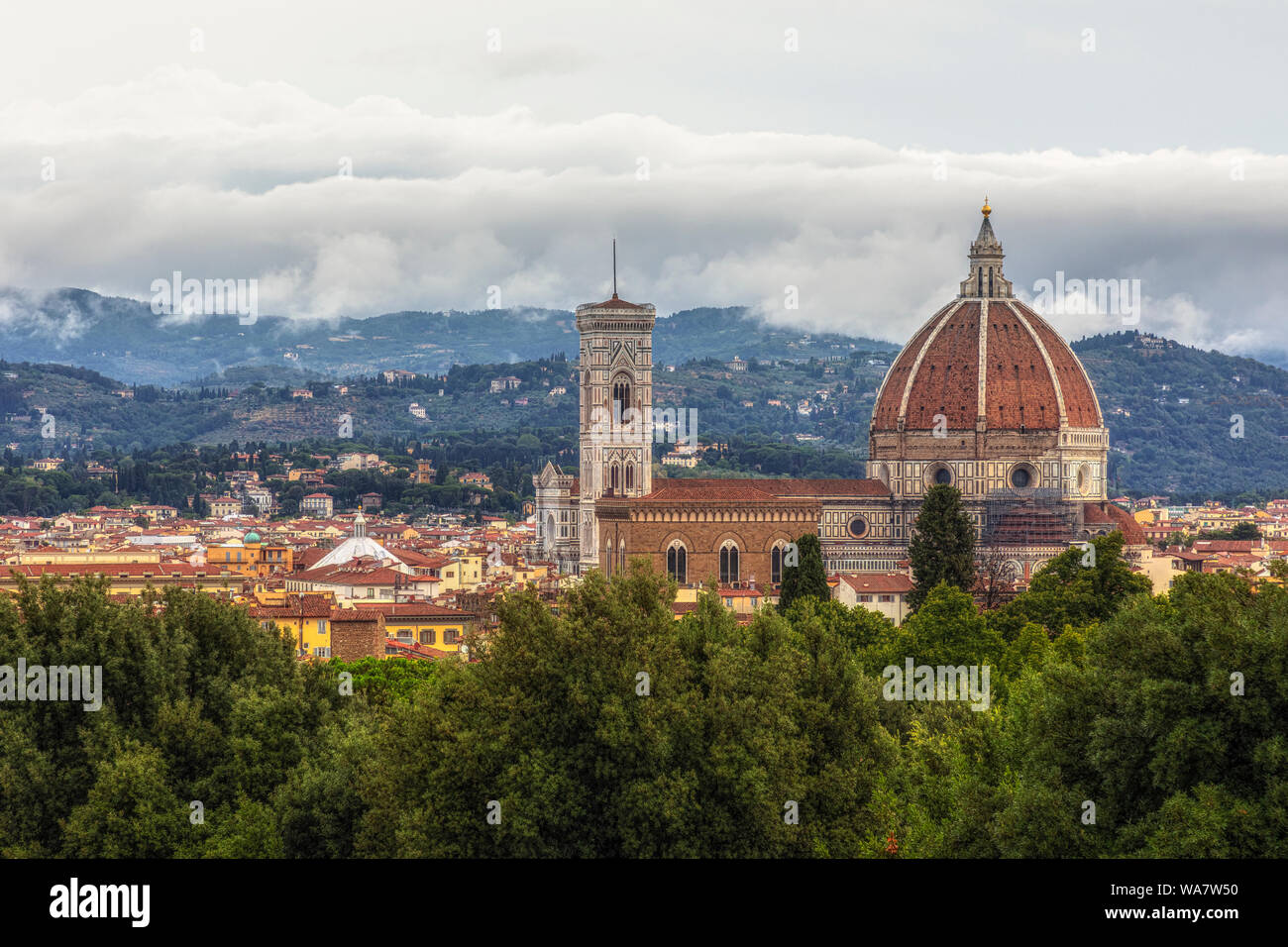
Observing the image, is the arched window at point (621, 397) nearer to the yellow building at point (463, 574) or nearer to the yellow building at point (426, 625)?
the yellow building at point (463, 574)

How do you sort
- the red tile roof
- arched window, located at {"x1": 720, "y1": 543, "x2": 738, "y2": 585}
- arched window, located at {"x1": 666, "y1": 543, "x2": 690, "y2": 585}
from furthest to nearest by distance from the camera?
arched window, located at {"x1": 720, "y1": 543, "x2": 738, "y2": 585} → arched window, located at {"x1": 666, "y1": 543, "x2": 690, "y2": 585} → the red tile roof

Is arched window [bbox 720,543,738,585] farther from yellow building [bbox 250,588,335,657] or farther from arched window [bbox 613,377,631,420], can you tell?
yellow building [bbox 250,588,335,657]

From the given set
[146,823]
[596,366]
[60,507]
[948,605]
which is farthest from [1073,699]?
[60,507]

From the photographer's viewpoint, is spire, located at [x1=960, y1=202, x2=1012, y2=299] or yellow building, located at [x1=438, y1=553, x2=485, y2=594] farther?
spire, located at [x1=960, y1=202, x2=1012, y2=299]

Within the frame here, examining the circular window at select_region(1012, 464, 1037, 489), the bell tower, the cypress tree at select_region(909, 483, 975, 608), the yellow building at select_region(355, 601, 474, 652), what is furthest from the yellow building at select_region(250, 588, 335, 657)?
the circular window at select_region(1012, 464, 1037, 489)

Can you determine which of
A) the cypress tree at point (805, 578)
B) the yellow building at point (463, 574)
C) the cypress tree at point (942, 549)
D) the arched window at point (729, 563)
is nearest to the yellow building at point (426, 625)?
the cypress tree at point (805, 578)

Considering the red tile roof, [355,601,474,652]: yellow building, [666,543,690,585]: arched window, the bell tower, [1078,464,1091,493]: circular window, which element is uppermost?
the bell tower

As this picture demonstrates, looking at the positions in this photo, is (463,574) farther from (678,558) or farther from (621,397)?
(621,397)
